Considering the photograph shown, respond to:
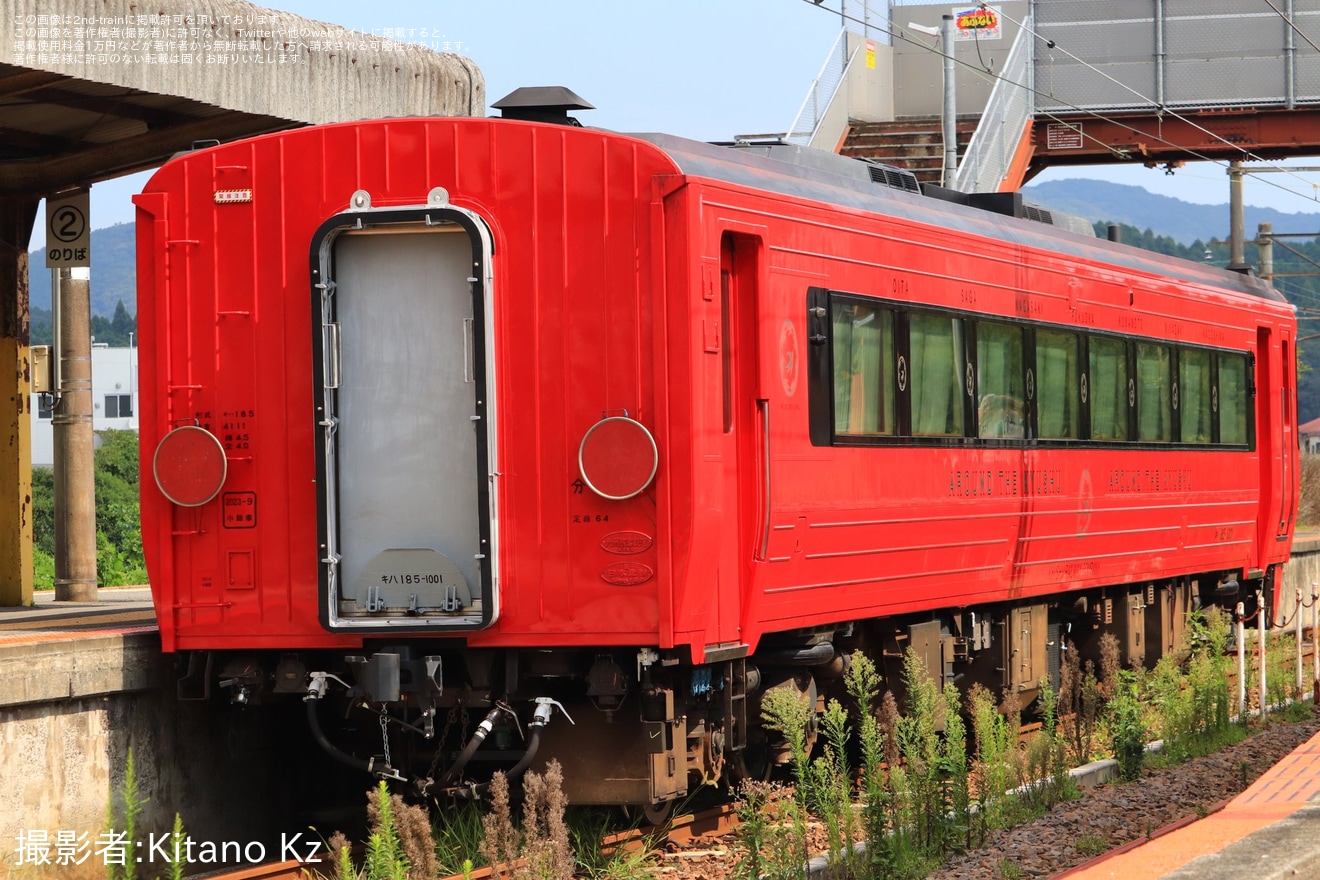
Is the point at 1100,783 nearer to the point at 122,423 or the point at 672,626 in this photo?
the point at 672,626

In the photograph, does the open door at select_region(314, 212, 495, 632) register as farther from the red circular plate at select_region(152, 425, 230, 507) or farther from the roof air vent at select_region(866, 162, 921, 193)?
the roof air vent at select_region(866, 162, 921, 193)

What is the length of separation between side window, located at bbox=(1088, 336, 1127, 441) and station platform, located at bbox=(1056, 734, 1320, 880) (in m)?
4.54

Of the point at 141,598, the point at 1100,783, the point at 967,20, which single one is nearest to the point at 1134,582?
the point at 1100,783

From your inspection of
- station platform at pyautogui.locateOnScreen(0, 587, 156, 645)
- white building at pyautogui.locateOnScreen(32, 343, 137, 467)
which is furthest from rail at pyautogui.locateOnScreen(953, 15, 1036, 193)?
white building at pyautogui.locateOnScreen(32, 343, 137, 467)

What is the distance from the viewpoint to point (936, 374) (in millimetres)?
10984

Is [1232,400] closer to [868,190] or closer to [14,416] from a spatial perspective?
[868,190]

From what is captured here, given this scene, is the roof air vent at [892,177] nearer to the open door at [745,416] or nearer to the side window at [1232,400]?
the open door at [745,416]

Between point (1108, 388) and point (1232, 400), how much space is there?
3.02m

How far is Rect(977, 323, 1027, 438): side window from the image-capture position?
11542 millimetres

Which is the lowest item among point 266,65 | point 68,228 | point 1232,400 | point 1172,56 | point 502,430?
point 502,430

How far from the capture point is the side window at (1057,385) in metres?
12.4

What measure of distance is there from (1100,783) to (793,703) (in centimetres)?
294

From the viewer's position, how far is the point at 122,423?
257ft

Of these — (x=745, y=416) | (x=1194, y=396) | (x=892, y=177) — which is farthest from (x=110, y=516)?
(x=745, y=416)
